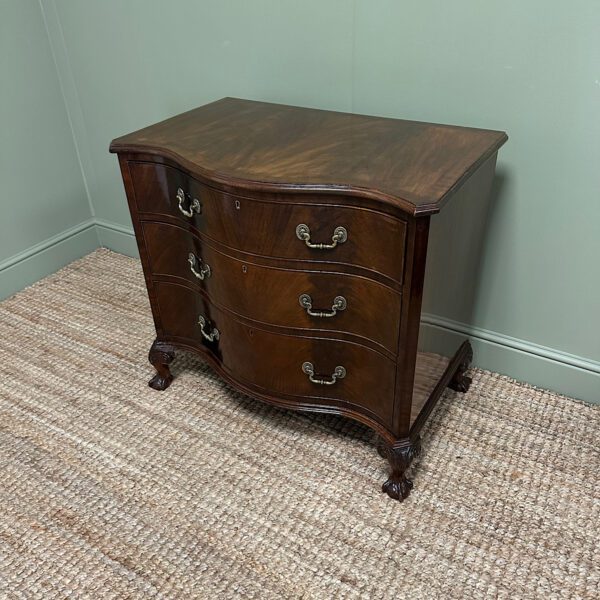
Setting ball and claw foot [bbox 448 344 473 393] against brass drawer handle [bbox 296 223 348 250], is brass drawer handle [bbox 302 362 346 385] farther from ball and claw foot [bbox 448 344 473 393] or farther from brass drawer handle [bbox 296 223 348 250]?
ball and claw foot [bbox 448 344 473 393]

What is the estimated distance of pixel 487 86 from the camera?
4.49ft

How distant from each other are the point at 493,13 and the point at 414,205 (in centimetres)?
60

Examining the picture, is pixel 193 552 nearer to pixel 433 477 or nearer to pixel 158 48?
pixel 433 477

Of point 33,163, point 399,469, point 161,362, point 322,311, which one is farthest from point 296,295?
point 33,163

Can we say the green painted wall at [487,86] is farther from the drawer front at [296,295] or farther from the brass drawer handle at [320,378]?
the brass drawer handle at [320,378]

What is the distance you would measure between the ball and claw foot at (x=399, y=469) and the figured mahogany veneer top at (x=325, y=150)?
58 centimetres

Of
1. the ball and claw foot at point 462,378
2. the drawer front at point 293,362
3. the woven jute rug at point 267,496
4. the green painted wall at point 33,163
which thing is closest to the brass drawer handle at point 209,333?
the drawer front at point 293,362

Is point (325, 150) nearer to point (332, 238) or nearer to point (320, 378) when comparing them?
point (332, 238)

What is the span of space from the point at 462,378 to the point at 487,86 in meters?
0.77

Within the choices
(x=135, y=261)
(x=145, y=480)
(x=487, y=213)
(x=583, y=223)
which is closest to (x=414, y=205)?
(x=487, y=213)

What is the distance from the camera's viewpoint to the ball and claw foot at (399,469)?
4.28ft

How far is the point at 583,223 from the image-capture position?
4.63 feet

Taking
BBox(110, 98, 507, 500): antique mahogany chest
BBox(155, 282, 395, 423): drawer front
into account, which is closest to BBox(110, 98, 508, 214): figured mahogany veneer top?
BBox(110, 98, 507, 500): antique mahogany chest

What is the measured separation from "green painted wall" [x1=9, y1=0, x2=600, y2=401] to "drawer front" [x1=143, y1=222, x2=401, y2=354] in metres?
0.12
